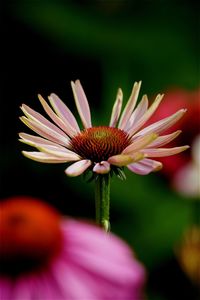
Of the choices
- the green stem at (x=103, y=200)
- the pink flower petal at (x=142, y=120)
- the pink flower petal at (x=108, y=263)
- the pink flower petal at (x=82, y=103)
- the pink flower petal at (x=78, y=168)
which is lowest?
the pink flower petal at (x=108, y=263)

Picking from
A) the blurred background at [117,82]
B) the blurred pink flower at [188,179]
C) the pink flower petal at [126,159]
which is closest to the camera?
the pink flower petal at [126,159]

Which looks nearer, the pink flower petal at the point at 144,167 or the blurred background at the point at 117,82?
the pink flower petal at the point at 144,167

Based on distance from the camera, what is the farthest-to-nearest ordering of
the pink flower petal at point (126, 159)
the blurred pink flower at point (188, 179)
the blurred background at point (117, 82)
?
1. the blurred background at point (117, 82)
2. the blurred pink flower at point (188, 179)
3. the pink flower petal at point (126, 159)

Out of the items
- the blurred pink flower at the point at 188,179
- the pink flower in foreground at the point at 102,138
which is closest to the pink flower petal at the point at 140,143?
the pink flower in foreground at the point at 102,138

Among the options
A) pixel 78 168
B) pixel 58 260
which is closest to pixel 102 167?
pixel 78 168

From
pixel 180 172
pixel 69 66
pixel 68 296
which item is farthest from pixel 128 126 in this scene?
pixel 69 66

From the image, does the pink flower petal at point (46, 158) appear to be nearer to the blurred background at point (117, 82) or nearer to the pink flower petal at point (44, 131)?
the pink flower petal at point (44, 131)

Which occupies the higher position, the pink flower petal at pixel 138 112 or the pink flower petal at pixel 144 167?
the pink flower petal at pixel 138 112
